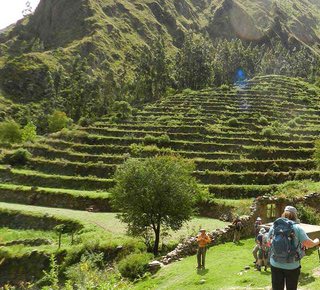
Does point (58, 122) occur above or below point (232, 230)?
above

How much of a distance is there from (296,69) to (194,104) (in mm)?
75705

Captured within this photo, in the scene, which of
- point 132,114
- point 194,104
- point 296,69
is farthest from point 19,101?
point 296,69

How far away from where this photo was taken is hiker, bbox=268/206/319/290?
7.41m

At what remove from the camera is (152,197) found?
23.5 m

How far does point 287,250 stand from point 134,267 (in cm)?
1265

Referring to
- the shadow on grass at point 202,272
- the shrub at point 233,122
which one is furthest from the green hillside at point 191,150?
the shadow on grass at point 202,272

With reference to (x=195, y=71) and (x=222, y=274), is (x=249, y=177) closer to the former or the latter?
(x=222, y=274)

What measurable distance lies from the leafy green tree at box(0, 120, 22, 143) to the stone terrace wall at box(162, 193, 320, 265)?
219 feet

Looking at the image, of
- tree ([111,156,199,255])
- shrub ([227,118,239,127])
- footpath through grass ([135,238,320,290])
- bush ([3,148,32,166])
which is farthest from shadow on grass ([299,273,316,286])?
shrub ([227,118,239,127])

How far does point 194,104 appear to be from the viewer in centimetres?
8094

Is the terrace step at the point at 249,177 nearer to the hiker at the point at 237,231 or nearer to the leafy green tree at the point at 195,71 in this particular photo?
the hiker at the point at 237,231

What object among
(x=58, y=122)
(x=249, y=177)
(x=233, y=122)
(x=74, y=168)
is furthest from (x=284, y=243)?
(x=58, y=122)

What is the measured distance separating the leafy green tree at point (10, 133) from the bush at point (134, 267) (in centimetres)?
6689

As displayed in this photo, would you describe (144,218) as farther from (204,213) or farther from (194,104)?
(194,104)
